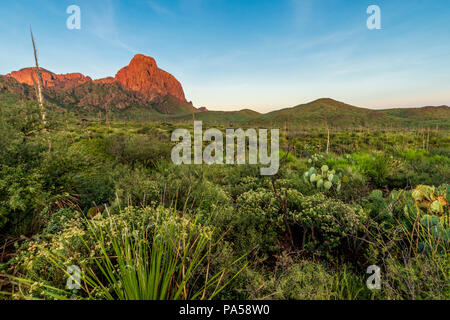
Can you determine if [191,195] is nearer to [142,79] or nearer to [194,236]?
[194,236]

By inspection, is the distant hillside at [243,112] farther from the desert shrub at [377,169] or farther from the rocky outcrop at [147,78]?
the desert shrub at [377,169]

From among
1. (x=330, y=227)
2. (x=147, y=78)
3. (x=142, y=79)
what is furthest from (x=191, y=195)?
(x=147, y=78)

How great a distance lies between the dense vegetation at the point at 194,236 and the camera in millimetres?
1702

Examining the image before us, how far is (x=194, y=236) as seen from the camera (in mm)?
2596

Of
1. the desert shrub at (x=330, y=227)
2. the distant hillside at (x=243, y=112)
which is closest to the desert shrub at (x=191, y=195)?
the desert shrub at (x=330, y=227)

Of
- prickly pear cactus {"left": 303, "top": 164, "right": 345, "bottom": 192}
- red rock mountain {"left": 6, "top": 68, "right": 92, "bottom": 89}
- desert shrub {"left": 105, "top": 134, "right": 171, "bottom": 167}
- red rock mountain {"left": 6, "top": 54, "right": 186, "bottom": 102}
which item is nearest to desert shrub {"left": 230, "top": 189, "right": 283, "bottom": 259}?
prickly pear cactus {"left": 303, "top": 164, "right": 345, "bottom": 192}

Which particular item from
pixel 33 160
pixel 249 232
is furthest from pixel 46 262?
pixel 249 232

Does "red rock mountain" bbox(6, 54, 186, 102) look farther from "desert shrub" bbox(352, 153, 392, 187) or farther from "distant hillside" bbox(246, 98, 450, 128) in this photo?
"desert shrub" bbox(352, 153, 392, 187)

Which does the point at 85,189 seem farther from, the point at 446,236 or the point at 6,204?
the point at 446,236

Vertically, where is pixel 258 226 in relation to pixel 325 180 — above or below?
below
